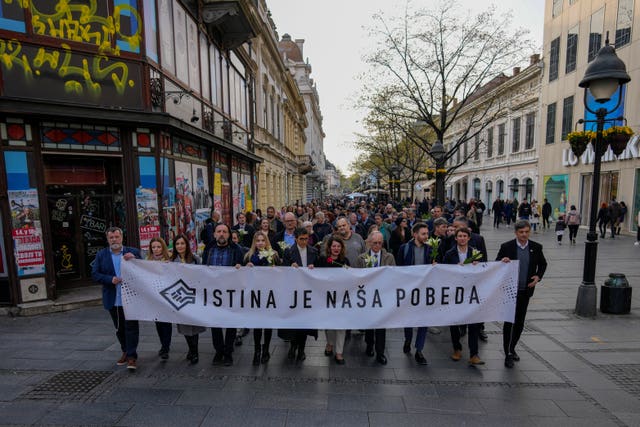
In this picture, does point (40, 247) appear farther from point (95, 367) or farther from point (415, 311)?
point (415, 311)

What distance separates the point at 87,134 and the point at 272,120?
16716mm

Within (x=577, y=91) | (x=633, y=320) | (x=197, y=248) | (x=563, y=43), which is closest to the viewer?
(x=633, y=320)

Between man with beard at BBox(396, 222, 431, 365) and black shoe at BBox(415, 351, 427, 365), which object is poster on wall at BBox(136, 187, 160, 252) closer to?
man with beard at BBox(396, 222, 431, 365)

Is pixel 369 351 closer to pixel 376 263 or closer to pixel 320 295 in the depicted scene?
pixel 320 295

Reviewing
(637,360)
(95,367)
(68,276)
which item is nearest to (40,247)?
(68,276)

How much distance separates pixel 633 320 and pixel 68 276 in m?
11.6

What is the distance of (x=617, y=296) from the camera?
6.52m

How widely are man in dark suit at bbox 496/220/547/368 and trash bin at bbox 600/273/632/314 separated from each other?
297cm

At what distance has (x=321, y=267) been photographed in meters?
4.93

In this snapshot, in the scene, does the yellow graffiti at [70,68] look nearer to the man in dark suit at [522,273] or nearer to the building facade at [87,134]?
the building facade at [87,134]

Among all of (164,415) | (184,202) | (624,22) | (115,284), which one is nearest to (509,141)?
(624,22)

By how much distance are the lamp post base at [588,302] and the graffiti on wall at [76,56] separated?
9.97m

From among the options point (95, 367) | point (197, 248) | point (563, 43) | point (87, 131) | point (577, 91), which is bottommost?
point (95, 367)

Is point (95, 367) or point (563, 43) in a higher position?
point (563, 43)
